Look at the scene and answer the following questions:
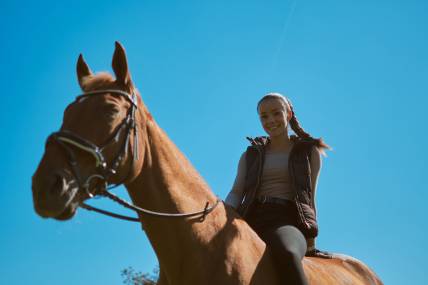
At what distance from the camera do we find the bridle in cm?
326

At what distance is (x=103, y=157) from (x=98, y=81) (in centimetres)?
88

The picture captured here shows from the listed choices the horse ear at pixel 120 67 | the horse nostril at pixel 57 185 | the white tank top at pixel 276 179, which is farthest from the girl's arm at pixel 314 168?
the horse nostril at pixel 57 185

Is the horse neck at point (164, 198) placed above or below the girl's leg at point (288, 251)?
above

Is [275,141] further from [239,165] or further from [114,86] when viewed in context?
[114,86]

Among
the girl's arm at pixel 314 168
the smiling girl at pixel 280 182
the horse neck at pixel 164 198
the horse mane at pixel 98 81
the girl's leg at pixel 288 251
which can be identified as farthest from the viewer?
the girl's arm at pixel 314 168

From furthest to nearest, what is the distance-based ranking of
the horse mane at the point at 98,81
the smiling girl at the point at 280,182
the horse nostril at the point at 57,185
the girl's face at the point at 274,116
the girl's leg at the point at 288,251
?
the girl's face at the point at 274,116
the smiling girl at the point at 280,182
the girl's leg at the point at 288,251
the horse mane at the point at 98,81
the horse nostril at the point at 57,185

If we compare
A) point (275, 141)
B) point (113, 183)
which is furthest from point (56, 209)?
point (275, 141)

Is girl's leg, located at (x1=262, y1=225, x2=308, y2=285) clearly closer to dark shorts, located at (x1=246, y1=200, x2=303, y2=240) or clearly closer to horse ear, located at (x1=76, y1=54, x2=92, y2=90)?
dark shorts, located at (x1=246, y1=200, x2=303, y2=240)

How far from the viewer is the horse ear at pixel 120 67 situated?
12.8ft

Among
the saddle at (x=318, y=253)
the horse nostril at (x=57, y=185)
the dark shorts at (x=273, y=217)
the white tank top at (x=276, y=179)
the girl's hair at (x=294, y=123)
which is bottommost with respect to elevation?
the saddle at (x=318, y=253)

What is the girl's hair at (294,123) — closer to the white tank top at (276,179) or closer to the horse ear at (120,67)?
the white tank top at (276,179)

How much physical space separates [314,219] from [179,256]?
1.91m

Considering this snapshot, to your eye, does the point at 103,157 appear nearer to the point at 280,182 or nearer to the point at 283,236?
the point at 283,236

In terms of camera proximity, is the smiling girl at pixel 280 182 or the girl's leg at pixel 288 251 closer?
the girl's leg at pixel 288 251
